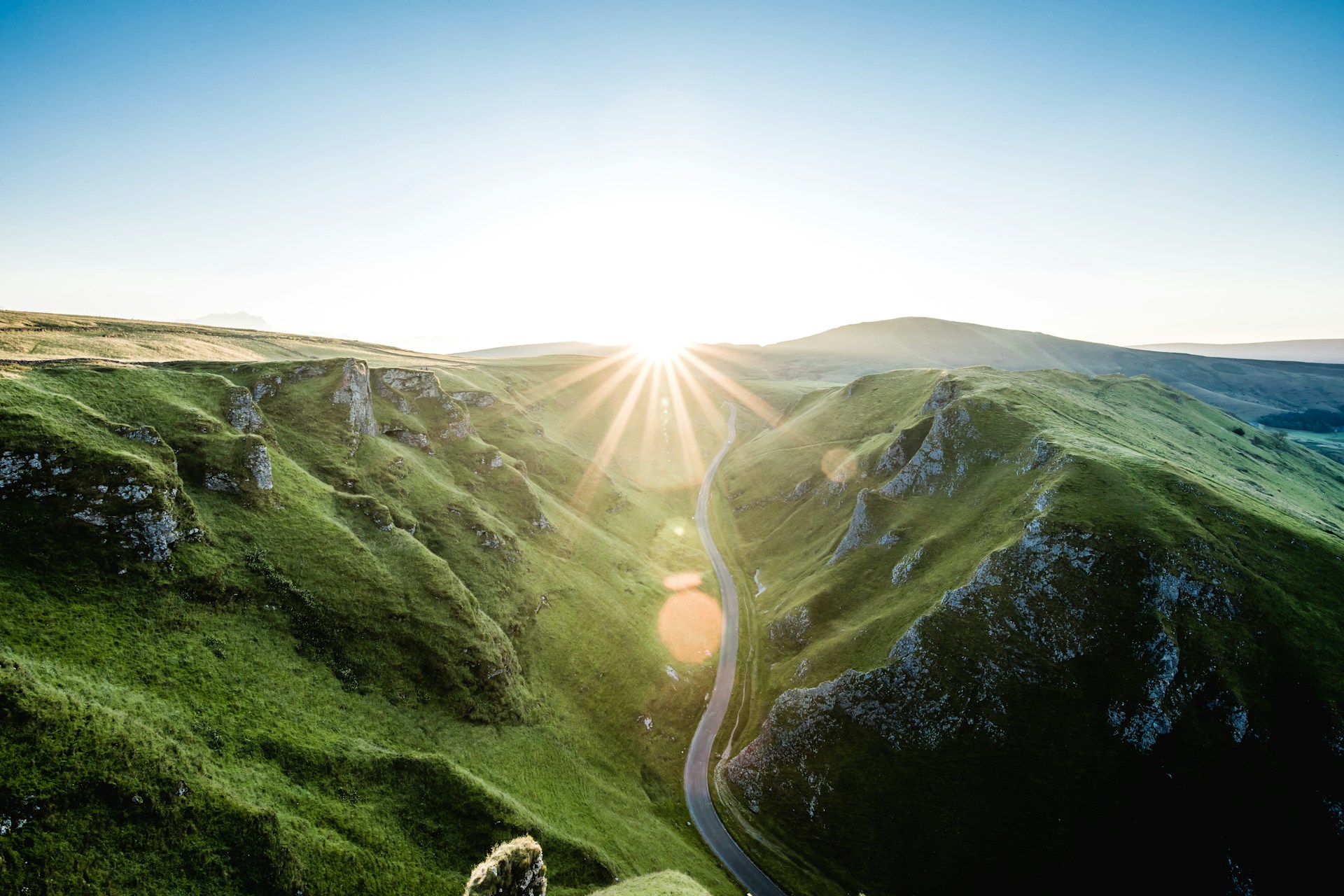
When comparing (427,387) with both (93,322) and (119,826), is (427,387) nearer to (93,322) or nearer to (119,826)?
(93,322)

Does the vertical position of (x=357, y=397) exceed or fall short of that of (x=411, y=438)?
it exceeds it

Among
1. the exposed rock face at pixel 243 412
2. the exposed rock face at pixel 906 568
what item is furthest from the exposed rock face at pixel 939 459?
the exposed rock face at pixel 243 412

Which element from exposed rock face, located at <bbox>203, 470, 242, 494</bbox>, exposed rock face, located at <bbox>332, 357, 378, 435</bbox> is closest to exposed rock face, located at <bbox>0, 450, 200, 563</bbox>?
exposed rock face, located at <bbox>203, 470, 242, 494</bbox>

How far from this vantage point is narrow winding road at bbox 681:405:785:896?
53125mm

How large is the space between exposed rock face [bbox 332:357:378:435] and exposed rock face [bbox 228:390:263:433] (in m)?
11.1

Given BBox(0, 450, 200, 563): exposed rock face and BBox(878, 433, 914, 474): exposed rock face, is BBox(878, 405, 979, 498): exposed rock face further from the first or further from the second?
BBox(0, 450, 200, 563): exposed rock face

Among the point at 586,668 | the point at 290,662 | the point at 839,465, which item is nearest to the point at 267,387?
the point at 290,662

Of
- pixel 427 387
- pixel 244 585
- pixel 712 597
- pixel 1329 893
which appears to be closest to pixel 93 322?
pixel 427 387

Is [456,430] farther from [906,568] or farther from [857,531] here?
[906,568]

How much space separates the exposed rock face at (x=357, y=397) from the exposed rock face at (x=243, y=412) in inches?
436

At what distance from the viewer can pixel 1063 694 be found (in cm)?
5391

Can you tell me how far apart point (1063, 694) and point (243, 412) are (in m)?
105

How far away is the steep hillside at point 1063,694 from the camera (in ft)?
151

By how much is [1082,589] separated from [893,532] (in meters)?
28.2
